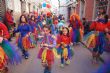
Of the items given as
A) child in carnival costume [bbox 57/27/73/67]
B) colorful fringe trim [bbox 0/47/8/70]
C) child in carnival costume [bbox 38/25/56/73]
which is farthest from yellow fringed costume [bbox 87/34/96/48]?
colorful fringe trim [bbox 0/47/8/70]

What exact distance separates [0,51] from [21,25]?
3053 mm

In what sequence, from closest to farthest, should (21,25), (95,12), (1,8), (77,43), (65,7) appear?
1. (21,25)
2. (77,43)
3. (1,8)
4. (95,12)
5. (65,7)

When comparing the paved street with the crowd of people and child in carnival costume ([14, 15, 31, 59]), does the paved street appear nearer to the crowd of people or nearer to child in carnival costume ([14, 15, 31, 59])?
the crowd of people

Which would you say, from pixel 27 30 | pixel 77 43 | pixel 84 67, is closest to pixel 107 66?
pixel 84 67

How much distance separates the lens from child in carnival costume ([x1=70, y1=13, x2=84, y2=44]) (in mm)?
11641

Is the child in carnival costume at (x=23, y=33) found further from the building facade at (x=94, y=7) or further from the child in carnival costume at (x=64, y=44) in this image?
the building facade at (x=94, y=7)

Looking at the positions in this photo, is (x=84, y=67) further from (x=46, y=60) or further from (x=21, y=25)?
(x=21, y=25)

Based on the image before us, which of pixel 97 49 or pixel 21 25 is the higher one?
pixel 21 25

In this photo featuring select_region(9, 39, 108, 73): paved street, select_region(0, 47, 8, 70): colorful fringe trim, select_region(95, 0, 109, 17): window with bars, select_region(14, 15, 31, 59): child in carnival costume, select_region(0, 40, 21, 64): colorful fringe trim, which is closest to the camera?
select_region(0, 47, 8, 70): colorful fringe trim

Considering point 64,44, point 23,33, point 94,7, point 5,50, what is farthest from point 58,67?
point 94,7

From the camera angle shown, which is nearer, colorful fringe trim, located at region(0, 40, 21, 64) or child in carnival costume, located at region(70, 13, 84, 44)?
colorful fringe trim, located at region(0, 40, 21, 64)

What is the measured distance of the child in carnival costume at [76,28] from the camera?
1164 centimetres

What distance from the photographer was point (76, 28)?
1202 centimetres

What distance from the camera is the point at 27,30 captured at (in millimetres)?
8570
